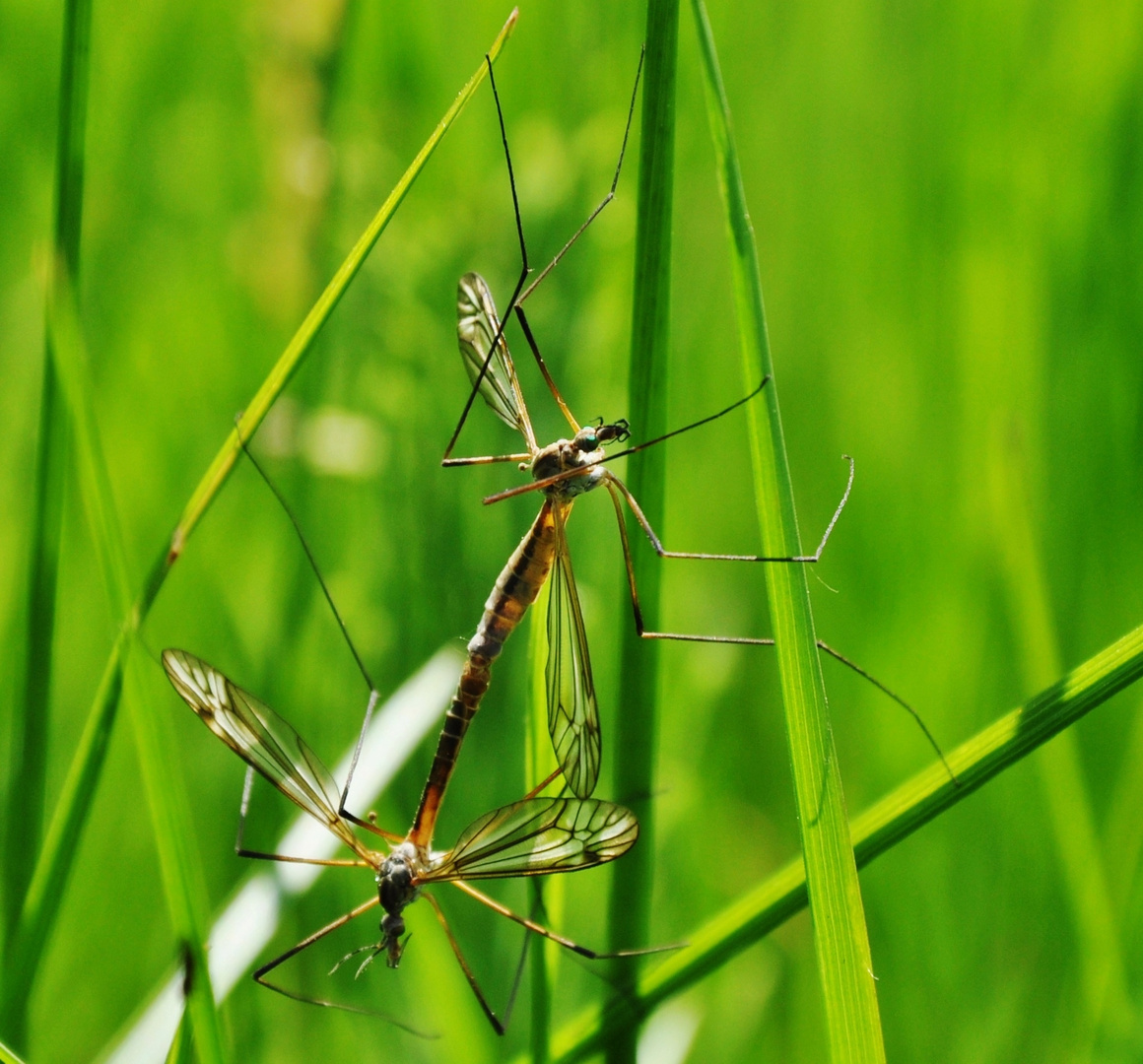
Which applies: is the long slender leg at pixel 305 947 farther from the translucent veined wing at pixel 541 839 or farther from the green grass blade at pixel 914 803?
the green grass blade at pixel 914 803

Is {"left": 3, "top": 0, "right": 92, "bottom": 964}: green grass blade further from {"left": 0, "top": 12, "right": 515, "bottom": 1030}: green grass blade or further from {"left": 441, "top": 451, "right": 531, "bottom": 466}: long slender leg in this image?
{"left": 441, "top": 451, "right": 531, "bottom": 466}: long slender leg

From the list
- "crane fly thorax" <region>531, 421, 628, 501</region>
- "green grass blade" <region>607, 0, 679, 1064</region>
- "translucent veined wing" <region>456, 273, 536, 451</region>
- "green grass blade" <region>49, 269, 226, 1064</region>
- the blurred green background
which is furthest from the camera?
the blurred green background

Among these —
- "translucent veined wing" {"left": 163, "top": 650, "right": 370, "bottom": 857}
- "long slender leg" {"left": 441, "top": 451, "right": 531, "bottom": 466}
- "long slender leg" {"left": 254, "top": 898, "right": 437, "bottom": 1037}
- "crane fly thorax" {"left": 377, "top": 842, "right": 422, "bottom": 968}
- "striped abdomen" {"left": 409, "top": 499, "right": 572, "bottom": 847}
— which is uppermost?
"long slender leg" {"left": 441, "top": 451, "right": 531, "bottom": 466}

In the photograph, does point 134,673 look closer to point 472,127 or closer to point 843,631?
point 843,631

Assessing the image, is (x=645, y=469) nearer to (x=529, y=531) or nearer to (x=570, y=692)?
(x=570, y=692)

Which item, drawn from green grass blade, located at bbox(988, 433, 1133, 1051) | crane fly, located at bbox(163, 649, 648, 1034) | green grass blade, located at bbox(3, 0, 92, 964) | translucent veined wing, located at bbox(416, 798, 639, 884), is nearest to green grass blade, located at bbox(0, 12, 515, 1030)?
green grass blade, located at bbox(3, 0, 92, 964)

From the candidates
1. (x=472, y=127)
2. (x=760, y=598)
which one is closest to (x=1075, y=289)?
(x=760, y=598)

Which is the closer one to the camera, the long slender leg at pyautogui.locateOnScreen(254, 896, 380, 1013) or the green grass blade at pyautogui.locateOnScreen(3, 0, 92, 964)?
the green grass blade at pyautogui.locateOnScreen(3, 0, 92, 964)

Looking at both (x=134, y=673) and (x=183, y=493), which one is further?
(x=183, y=493)

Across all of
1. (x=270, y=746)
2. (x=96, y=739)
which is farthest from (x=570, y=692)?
(x=96, y=739)
